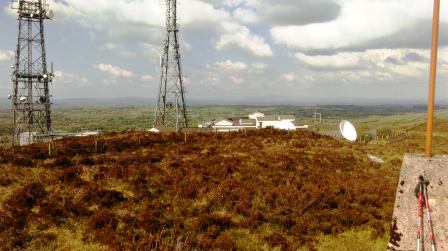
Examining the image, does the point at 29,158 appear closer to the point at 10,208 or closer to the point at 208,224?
the point at 10,208

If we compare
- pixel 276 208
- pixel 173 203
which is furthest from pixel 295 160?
pixel 173 203

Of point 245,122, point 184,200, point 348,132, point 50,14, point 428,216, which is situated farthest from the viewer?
point 245,122

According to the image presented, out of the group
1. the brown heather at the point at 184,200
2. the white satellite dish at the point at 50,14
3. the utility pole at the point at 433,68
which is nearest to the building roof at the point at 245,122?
the white satellite dish at the point at 50,14

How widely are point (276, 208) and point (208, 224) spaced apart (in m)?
3.29

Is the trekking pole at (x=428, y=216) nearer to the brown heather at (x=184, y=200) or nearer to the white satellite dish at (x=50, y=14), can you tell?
the brown heather at (x=184, y=200)

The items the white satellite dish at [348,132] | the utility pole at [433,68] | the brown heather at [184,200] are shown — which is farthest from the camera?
the white satellite dish at [348,132]

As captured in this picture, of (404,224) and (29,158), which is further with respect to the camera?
(29,158)

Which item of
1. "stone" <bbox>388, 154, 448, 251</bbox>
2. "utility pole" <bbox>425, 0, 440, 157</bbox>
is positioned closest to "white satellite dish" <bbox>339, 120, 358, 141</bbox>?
"stone" <bbox>388, 154, 448, 251</bbox>

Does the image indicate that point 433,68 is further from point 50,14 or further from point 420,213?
point 50,14

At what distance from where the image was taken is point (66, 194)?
47.7ft

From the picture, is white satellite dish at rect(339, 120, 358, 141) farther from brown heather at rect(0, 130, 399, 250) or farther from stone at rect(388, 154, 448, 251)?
stone at rect(388, 154, 448, 251)

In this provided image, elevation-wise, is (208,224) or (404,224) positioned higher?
(404,224)

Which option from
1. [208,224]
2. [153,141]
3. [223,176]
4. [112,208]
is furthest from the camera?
[153,141]

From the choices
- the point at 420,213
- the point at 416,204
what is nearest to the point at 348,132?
the point at 416,204
